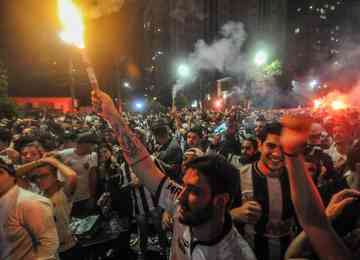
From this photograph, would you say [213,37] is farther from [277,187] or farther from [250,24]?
[277,187]

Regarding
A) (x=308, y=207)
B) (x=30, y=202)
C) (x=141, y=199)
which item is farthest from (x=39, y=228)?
(x=141, y=199)

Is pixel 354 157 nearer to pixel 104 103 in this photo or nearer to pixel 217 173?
pixel 217 173

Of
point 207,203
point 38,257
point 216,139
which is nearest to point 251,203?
point 207,203

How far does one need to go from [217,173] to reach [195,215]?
1.13ft

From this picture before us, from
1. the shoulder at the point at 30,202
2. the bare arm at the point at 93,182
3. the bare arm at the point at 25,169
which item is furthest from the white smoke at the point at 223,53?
the shoulder at the point at 30,202

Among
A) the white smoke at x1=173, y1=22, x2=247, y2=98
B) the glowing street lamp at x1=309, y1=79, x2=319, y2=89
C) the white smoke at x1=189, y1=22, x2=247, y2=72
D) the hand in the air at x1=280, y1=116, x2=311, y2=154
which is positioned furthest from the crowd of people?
the glowing street lamp at x1=309, y1=79, x2=319, y2=89

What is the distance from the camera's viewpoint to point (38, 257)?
314cm

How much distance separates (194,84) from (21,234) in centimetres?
4141

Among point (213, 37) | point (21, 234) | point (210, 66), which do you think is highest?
point (213, 37)

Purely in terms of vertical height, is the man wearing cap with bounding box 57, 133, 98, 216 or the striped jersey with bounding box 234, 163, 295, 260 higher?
the man wearing cap with bounding box 57, 133, 98, 216

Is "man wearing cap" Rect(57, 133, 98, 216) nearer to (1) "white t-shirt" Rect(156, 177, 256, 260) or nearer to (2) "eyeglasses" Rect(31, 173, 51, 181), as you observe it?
(2) "eyeglasses" Rect(31, 173, 51, 181)

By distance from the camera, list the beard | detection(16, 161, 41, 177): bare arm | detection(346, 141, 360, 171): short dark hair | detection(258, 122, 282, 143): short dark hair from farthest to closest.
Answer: detection(16, 161, 41, 177): bare arm → detection(258, 122, 282, 143): short dark hair → detection(346, 141, 360, 171): short dark hair → the beard

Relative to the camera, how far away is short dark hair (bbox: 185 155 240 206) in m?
2.40

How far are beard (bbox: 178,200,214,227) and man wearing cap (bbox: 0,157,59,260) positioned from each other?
1.58 m
